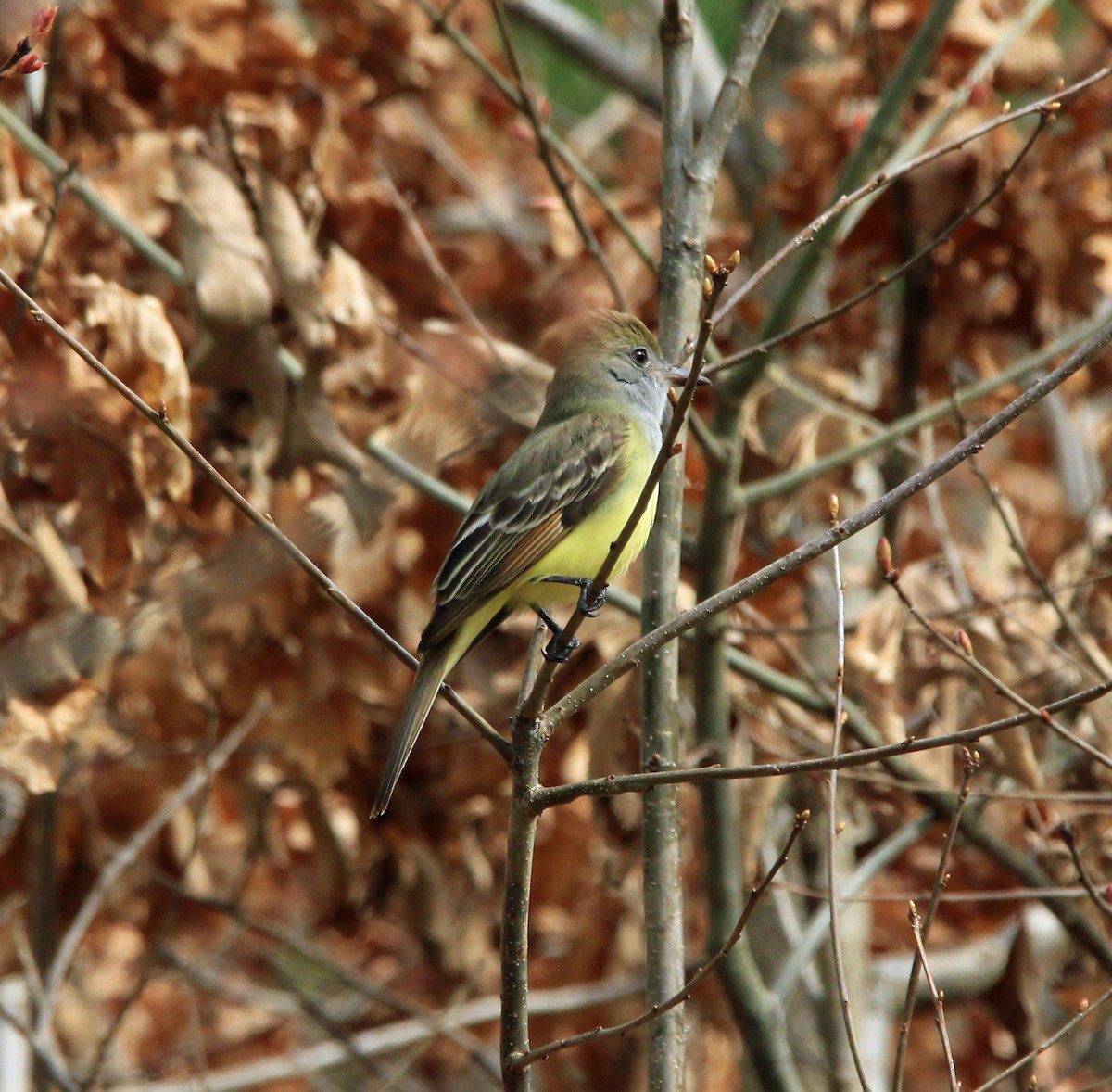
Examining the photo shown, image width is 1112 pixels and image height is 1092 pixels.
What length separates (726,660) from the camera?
496 centimetres

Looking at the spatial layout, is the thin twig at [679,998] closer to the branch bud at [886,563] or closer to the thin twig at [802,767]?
the thin twig at [802,767]

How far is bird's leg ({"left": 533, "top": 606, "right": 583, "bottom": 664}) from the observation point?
10.8 ft

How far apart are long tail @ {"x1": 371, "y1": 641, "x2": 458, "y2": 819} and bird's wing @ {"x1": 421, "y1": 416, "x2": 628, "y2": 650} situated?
6 centimetres

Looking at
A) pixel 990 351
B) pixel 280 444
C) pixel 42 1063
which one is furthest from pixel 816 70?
pixel 42 1063

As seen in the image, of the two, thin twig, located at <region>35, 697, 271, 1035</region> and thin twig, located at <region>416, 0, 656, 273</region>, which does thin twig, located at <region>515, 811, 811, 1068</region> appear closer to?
thin twig, located at <region>416, 0, 656, 273</region>

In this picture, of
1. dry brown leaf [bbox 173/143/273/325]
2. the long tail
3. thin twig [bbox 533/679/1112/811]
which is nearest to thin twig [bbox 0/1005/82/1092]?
the long tail

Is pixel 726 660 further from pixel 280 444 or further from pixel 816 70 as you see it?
pixel 816 70

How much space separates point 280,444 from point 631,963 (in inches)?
149

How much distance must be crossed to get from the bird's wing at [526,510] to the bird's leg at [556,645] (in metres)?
0.18

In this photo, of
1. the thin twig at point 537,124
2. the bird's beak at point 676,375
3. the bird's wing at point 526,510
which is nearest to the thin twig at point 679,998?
the bird's wing at point 526,510

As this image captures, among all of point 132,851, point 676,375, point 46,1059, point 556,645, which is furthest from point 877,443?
point 46,1059

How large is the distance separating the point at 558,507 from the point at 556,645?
105cm

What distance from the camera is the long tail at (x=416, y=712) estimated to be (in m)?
3.88

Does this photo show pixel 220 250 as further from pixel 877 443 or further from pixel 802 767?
pixel 802 767
